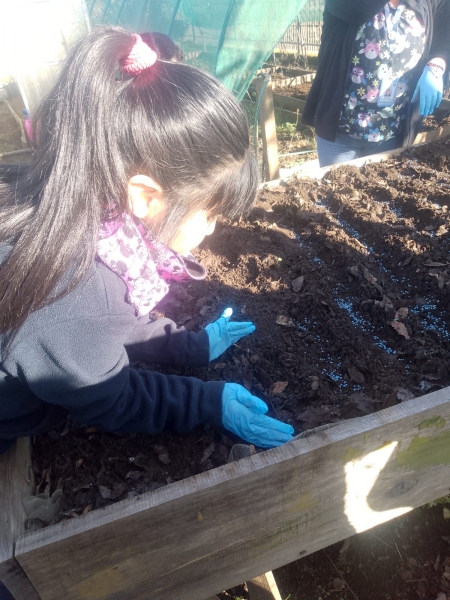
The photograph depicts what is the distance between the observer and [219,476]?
3.60ft

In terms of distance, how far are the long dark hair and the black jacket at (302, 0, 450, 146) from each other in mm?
2079

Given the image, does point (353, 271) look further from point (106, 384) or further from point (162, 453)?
point (106, 384)

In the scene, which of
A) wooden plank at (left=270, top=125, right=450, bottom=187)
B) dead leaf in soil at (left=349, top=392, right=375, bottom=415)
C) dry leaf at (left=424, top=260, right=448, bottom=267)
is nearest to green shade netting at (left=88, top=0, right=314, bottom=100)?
wooden plank at (left=270, top=125, right=450, bottom=187)

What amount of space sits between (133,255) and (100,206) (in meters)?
0.25

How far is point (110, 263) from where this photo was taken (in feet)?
4.38

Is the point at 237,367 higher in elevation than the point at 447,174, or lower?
lower

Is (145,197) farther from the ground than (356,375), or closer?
farther from the ground

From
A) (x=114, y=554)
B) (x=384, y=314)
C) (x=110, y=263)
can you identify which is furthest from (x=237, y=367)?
(x=114, y=554)

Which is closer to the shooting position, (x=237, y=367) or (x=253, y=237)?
(x=237, y=367)

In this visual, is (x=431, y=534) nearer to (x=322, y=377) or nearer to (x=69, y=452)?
(x=322, y=377)

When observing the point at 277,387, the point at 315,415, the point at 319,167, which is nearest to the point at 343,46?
the point at 319,167

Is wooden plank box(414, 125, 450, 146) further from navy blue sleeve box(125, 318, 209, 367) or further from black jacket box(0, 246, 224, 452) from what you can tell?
black jacket box(0, 246, 224, 452)

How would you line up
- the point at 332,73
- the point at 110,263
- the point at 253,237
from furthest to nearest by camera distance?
the point at 332,73
the point at 253,237
the point at 110,263

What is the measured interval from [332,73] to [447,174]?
1.14 meters
